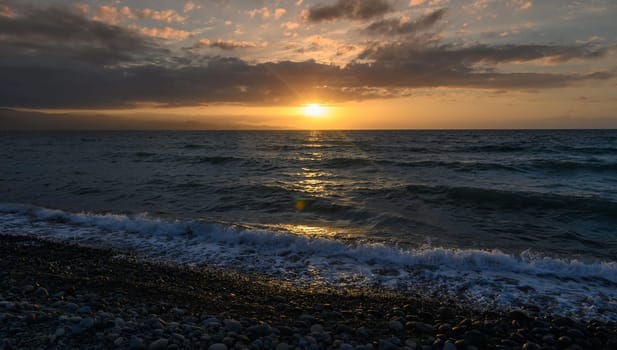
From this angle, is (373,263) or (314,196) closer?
(373,263)

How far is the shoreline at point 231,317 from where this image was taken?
3660 mm

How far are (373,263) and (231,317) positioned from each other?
366cm

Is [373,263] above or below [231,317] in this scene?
below

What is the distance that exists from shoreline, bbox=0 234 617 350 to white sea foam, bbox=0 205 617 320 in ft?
1.72

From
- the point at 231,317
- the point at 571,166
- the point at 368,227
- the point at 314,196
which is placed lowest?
the point at 368,227

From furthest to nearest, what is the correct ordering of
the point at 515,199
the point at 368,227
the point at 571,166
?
the point at 571,166
the point at 515,199
the point at 368,227

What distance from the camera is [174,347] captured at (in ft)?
11.3

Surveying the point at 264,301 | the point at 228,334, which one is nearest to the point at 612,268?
the point at 264,301

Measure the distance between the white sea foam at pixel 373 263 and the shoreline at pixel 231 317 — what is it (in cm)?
53

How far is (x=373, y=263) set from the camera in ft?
23.4

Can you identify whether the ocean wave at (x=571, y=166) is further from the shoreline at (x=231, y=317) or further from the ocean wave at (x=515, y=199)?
the shoreline at (x=231, y=317)

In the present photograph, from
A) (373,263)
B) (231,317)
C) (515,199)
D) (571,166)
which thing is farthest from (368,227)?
(571,166)

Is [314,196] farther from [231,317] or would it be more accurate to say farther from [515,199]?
[231,317]

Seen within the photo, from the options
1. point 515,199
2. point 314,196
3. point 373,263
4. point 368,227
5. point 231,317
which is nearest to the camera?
point 231,317
